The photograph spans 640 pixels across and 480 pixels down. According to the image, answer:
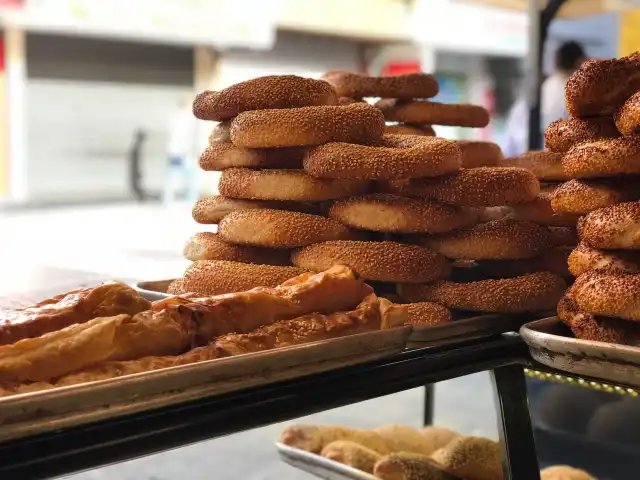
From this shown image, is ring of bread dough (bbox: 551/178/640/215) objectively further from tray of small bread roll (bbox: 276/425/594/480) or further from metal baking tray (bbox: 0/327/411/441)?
tray of small bread roll (bbox: 276/425/594/480)

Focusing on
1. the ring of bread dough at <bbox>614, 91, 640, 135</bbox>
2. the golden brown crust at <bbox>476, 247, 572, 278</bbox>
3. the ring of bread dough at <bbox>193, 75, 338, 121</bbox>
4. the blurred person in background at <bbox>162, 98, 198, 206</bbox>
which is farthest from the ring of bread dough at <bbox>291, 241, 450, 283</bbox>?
the blurred person in background at <bbox>162, 98, 198, 206</bbox>

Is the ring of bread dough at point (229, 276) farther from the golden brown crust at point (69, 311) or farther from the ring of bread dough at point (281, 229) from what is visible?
the golden brown crust at point (69, 311)

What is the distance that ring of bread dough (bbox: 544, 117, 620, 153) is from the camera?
1.15 meters

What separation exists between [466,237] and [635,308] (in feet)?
1.19

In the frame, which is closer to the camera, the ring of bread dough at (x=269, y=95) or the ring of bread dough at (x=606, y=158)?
the ring of bread dough at (x=606, y=158)

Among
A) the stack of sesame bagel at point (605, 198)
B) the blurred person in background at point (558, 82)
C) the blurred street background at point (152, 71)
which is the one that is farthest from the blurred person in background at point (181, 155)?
the stack of sesame bagel at point (605, 198)

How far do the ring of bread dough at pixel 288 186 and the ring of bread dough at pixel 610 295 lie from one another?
1.38 feet

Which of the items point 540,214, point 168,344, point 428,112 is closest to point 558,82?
point 428,112

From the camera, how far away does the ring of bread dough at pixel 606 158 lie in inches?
40.6

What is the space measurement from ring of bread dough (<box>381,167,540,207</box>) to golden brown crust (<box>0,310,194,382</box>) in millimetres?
560

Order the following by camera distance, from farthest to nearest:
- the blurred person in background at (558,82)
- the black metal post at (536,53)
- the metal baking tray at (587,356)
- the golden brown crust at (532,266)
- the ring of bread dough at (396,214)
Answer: the blurred person in background at (558,82) → the black metal post at (536,53) → the golden brown crust at (532,266) → the ring of bread dough at (396,214) → the metal baking tray at (587,356)

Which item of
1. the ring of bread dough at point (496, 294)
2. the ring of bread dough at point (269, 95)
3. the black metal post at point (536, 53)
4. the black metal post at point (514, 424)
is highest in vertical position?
the black metal post at point (536, 53)

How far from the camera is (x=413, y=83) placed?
1.56 m

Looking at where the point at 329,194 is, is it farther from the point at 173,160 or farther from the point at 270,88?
the point at 173,160
